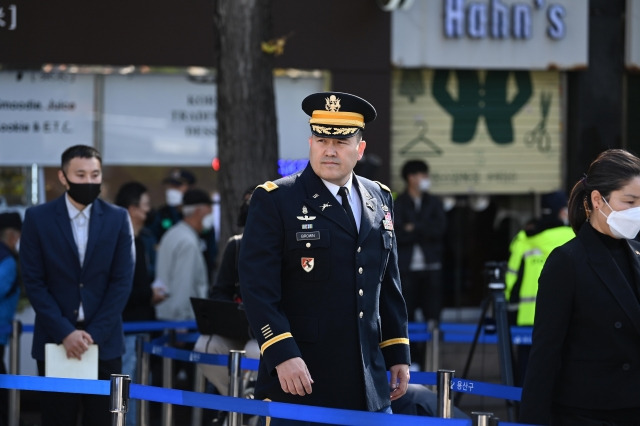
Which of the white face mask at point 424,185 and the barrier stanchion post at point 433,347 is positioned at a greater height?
the white face mask at point 424,185

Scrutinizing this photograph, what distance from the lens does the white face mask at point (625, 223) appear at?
15.3 feet

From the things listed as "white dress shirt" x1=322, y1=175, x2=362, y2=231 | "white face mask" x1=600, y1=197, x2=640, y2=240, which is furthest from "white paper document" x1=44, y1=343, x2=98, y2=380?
"white face mask" x1=600, y1=197, x2=640, y2=240

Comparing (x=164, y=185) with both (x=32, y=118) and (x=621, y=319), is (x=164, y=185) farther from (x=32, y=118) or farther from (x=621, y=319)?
(x=621, y=319)

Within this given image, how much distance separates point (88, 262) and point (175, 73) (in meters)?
5.28

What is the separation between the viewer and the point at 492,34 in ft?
40.8

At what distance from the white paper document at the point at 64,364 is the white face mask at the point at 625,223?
338 centimetres

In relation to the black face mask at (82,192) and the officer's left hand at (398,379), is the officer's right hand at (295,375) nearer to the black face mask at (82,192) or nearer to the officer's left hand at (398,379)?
the officer's left hand at (398,379)

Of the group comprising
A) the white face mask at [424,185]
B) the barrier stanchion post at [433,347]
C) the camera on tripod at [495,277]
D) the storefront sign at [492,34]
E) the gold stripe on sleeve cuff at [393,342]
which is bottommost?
the barrier stanchion post at [433,347]

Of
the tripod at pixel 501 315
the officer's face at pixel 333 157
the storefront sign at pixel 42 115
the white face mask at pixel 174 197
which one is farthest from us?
the white face mask at pixel 174 197

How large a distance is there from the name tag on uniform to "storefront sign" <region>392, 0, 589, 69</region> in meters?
7.65

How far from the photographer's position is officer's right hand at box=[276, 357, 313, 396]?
15.1 ft

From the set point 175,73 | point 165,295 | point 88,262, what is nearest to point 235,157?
point 165,295

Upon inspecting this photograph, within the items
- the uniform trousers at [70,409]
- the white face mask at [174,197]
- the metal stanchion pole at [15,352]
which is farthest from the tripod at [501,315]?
the white face mask at [174,197]

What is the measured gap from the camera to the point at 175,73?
12.0 metres
